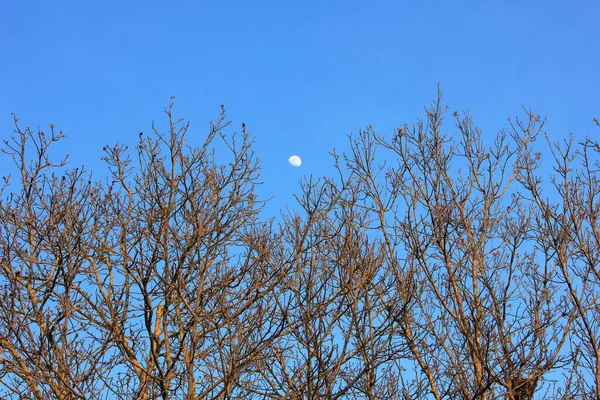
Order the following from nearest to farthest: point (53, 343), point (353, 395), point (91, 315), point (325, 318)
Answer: point (53, 343) < point (91, 315) < point (325, 318) < point (353, 395)

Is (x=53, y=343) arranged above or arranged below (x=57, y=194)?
below

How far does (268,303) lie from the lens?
4.83 meters

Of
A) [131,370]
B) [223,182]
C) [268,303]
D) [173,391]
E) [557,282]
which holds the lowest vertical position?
[173,391]

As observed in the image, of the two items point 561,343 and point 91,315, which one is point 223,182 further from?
point 561,343

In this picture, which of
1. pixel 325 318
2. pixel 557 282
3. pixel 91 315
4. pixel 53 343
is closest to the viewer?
pixel 53 343

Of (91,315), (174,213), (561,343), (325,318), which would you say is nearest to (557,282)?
(561,343)

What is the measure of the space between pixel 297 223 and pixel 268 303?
881 mm

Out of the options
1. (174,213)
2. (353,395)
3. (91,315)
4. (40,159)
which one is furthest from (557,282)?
(40,159)

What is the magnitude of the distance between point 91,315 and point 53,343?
39 centimetres

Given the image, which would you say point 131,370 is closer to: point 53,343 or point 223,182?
point 53,343

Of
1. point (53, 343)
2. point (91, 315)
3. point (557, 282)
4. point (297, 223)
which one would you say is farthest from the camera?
point (557, 282)

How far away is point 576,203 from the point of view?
7957 mm

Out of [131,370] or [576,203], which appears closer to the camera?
[131,370]

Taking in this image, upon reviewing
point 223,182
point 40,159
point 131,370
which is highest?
point 40,159
